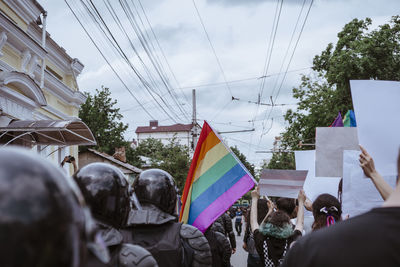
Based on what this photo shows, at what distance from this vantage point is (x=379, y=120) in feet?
11.5

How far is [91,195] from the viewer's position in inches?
75.0

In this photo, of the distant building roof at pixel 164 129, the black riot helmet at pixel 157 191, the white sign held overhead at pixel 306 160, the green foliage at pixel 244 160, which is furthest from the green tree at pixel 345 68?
the distant building roof at pixel 164 129

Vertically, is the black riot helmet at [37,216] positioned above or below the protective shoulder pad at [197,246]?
above

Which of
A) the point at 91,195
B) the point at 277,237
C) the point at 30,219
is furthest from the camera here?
the point at 277,237

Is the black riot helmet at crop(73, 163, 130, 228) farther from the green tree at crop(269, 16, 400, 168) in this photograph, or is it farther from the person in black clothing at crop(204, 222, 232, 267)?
the green tree at crop(269, 16, 400, 168)

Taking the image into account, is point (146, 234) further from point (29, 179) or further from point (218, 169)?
point (29, 179)

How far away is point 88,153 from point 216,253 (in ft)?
81.8

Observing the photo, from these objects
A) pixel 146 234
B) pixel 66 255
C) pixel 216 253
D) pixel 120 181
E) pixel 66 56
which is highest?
pixel 66 56

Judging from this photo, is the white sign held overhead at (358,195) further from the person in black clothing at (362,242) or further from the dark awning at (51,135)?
the dark awning at (51,135)

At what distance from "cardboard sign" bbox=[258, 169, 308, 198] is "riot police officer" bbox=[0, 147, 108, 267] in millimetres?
3629

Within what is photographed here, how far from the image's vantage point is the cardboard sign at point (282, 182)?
4.36m

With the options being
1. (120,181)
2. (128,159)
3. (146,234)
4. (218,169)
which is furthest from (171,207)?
(128,159)

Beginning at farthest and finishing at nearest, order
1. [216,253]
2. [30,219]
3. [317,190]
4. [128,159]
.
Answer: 1. [128,159]
2. [317,190]
3. [216,253]
4. [30,219]

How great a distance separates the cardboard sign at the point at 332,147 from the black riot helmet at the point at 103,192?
316 cm
